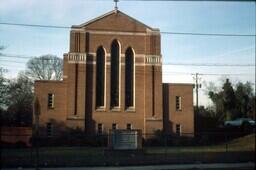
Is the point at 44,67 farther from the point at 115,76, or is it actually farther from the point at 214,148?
the point at 214,148

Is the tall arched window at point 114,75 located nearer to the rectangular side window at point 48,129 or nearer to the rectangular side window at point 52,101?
the rectangular side window at point 52,101

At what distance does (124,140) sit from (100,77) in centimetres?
2301

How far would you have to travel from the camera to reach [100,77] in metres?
57.7

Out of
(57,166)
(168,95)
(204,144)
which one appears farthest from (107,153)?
(168,95)

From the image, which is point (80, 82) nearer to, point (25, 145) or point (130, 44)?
point (130, 44)

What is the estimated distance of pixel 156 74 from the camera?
5862 centimetres

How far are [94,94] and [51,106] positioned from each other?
219 inches

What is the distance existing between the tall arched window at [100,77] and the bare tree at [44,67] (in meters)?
33.8

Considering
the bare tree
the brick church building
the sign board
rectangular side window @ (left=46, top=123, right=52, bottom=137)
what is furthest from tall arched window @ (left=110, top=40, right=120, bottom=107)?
the bare tree

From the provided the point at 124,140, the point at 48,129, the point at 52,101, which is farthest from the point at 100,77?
the point at 124,140

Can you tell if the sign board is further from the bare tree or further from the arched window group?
the bare tree

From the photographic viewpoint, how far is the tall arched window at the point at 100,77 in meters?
57.4

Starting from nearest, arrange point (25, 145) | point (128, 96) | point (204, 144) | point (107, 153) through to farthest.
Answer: point (107, 153) < point (25, 145) < point (204, 144) < point (128, 96)

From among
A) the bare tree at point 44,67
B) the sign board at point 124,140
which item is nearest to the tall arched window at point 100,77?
the sign board at point 124,140
